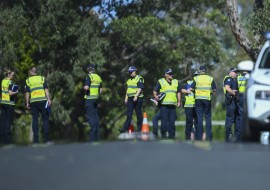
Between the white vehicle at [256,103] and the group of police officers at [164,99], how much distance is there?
16.9 feet

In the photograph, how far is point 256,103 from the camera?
1188 centimetres

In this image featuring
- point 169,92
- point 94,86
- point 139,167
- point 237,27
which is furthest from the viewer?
point 237,27

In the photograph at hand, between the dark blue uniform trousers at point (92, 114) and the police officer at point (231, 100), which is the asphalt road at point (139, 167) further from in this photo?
the police officer at point (231, 100)

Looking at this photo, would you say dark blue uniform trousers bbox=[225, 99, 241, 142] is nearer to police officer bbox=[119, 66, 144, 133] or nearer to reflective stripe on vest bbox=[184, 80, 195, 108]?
reflective stripe on vest bbox=[184, 80, 195, 108]

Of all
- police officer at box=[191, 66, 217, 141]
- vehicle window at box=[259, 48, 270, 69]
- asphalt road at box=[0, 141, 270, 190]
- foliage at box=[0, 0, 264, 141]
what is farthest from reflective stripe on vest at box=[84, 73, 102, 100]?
foliage at box=[0, 0, 264, 141]

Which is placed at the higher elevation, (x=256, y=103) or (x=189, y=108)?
(x=256, y=103)

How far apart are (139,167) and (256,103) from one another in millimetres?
3306

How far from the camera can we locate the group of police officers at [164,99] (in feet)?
56.3

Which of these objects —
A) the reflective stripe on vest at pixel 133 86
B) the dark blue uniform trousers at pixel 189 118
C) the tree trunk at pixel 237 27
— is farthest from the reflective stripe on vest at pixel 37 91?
the tree trunk at pixel 237 27

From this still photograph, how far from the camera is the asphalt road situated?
29.5 feet

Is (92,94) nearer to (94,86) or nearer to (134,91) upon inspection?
(94,86)

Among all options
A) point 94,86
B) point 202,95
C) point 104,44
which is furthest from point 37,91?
point 104,44

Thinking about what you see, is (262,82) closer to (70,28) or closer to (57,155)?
(57,155)

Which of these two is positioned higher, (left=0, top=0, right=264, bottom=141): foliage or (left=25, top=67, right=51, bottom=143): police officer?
(left=0, top=0, right=264, bottom=141): foliage
